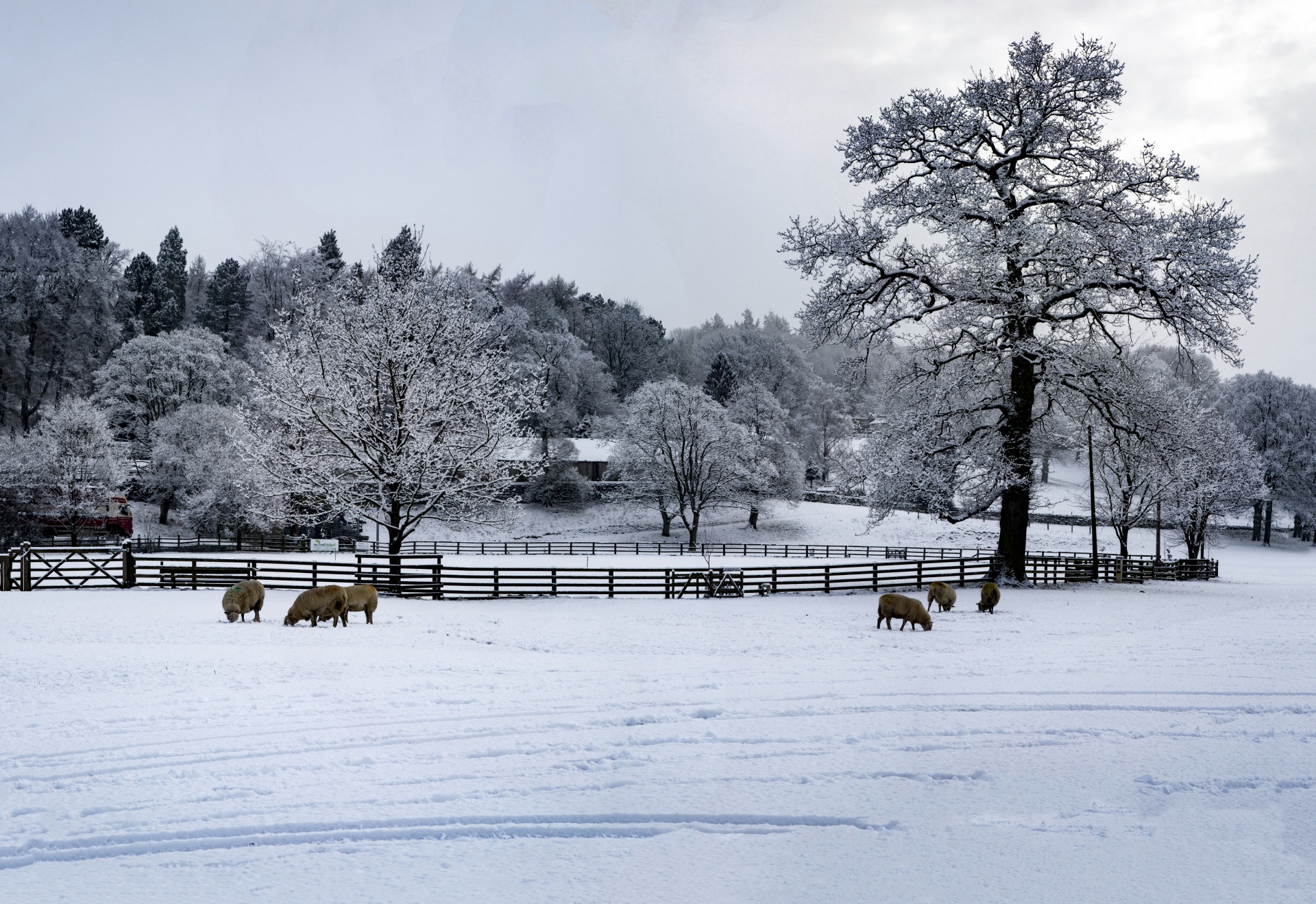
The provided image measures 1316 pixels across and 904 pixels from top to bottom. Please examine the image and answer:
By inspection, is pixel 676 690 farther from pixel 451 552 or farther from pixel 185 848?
pixel 451 552

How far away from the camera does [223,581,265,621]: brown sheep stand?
54.7 feet

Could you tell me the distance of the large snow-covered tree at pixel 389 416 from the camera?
2445 centimetres

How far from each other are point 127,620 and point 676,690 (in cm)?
1211

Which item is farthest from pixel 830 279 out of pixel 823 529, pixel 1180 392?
pixel 823 529

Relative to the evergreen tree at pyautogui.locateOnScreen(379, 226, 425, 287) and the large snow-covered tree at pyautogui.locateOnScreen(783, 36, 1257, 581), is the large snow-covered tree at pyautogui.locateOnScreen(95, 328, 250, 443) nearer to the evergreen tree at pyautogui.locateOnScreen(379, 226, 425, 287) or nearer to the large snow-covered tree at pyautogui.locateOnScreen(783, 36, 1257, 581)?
the evergreen tree at pyautogui.locateOnScreen(379, 226, 425, 287)

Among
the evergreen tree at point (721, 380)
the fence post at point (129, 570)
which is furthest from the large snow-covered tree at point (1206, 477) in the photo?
the fence post at point (129, 570)

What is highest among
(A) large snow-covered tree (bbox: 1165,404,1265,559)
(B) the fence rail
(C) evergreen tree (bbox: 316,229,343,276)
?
(C) evergreen tree (bbox: 316,229,343,276)

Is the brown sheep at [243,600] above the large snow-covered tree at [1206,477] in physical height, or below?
below

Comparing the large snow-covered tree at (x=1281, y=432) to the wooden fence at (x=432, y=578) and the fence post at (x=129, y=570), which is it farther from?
the fence post at (x=129, y=570)

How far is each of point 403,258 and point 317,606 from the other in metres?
32.8

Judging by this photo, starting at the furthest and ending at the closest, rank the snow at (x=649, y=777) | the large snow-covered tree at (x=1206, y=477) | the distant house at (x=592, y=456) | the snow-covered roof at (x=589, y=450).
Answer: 1. the distant house at (x=592, y=456)
2. the snow-covered roof at (x=589, y=450)
3. the large snow-covered tree at (x=1206, y=477)
4. the snow at (x=649, y=777)

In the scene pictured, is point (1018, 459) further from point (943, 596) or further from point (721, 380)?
point (721, 380)

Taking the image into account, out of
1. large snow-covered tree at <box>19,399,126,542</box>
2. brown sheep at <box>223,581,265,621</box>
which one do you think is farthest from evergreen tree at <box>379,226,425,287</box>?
large snow-covered tree at <box>19,399,126,542</box>

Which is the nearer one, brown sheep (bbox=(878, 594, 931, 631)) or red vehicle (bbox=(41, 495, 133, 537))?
brown sheep (bbox=(878, 594, 931, 631))
